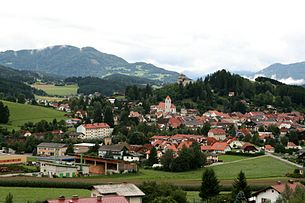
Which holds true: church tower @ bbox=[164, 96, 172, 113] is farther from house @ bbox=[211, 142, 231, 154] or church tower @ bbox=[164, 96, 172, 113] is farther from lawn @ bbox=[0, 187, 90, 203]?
lawn @ bbox=[0, 187, 90, 203]

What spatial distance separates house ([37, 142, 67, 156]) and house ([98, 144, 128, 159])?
506 centimetres

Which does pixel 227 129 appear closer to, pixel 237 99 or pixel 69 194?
pixel 237 99

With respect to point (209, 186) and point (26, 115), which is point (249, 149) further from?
point (26, 115)

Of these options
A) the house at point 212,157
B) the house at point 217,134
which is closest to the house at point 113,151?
the house at point 212,157

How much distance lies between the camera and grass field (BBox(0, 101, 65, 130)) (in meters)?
85.3

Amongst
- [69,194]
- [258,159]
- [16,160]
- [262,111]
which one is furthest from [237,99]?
[69,194]

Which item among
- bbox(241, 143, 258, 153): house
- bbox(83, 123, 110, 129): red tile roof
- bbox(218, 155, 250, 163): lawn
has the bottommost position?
bbox(218, 155, 250, 163): lawn

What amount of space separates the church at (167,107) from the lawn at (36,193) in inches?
2710

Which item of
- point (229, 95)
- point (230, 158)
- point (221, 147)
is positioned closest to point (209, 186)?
point (230, 158)

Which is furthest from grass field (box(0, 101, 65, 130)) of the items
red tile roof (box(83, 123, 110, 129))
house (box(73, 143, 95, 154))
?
house (box(73, 143, 95, 154))

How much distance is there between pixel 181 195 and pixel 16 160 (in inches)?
1224

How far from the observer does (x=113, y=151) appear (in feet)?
206

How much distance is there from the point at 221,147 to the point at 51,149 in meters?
22.2

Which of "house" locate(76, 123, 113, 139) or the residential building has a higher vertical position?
"house" locate(76, 123, 113, 139)
